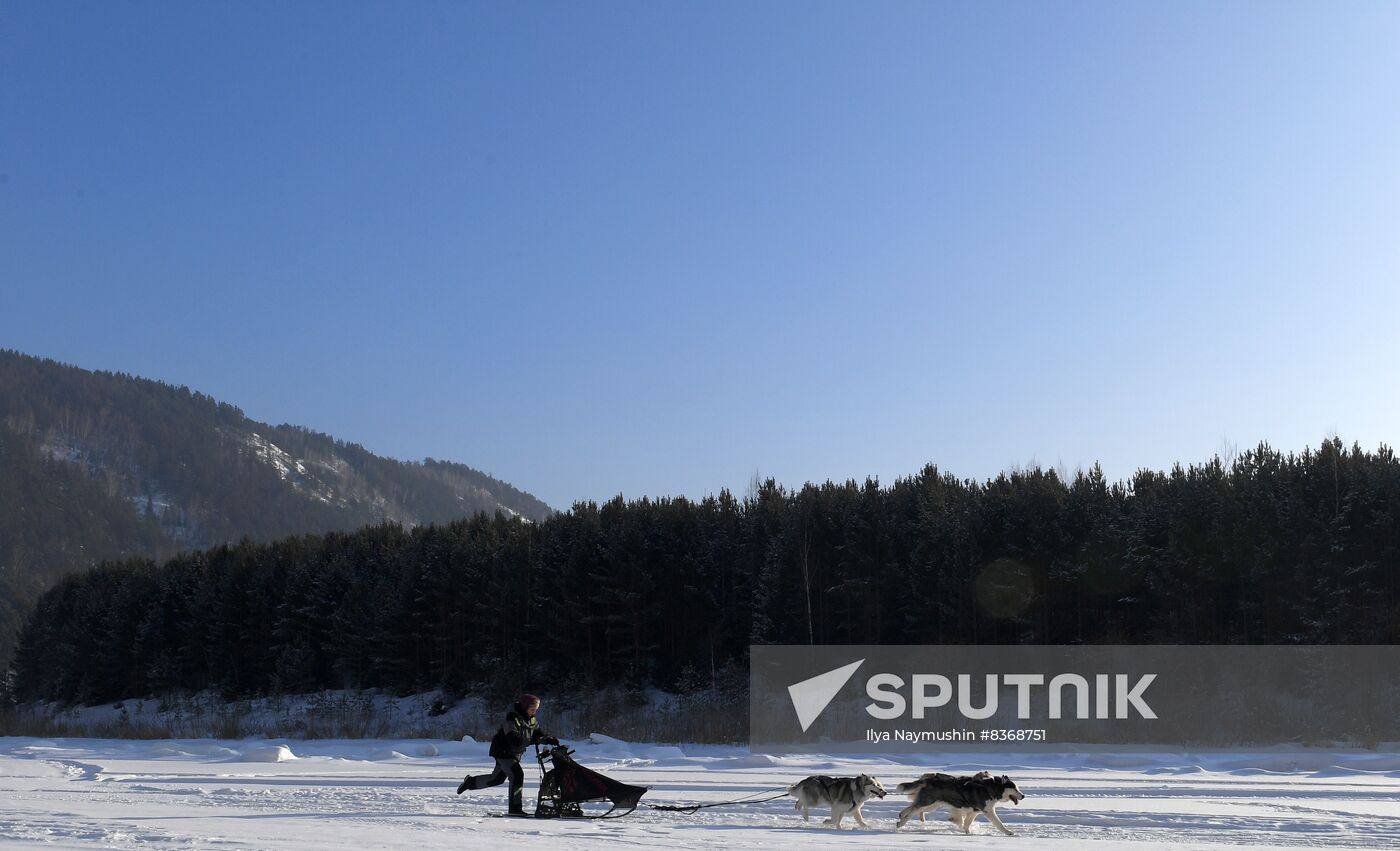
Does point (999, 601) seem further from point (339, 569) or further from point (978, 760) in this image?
point (339, 569)

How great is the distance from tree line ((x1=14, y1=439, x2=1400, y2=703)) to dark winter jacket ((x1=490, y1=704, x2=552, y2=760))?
1231 inches

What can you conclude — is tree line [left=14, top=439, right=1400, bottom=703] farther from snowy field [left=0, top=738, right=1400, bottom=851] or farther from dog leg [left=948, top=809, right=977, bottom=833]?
dog leg [left=948, top=809, right=977, bottom=833]

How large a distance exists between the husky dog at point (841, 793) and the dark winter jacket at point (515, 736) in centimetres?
299

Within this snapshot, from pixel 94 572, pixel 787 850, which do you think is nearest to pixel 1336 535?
pixel 787 850

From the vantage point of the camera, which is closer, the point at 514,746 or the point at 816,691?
the point at 514,746

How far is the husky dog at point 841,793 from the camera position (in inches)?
464

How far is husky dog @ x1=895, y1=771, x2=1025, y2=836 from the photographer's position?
1148 cm

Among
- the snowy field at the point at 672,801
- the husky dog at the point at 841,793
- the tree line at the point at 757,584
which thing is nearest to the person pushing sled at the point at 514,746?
the snowy field at the point at 672,801

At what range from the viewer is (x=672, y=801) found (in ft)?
45.9

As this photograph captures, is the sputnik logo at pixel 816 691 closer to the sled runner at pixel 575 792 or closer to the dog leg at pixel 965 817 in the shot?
the dog leg at pixel 965 817

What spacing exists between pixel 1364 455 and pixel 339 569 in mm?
49462

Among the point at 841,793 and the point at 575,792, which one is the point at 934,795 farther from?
the point at 575,792

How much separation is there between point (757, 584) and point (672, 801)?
35.9 metres
